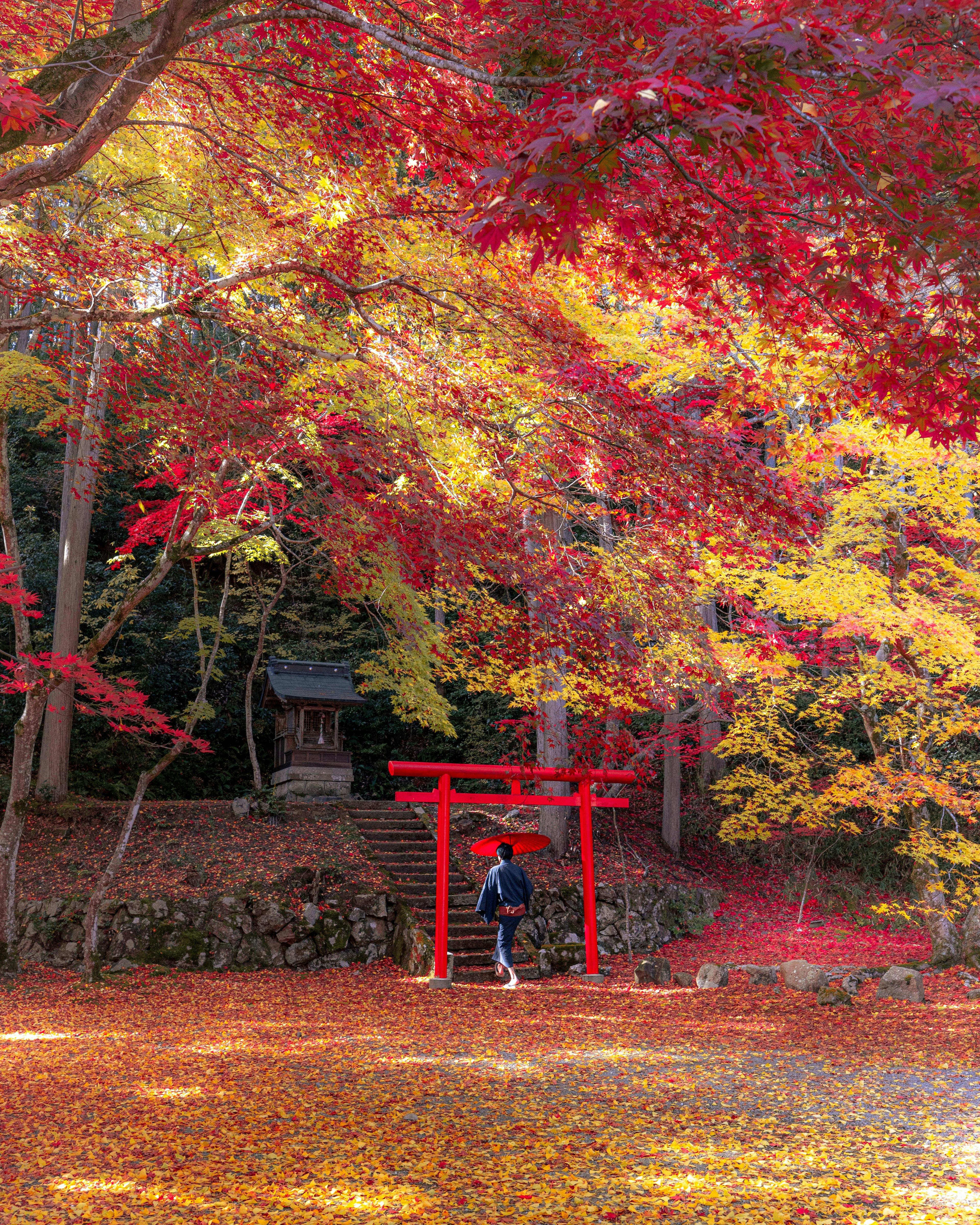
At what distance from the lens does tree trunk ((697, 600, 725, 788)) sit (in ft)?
40.3

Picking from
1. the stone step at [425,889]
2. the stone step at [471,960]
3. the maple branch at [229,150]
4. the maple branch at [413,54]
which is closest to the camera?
the maple branch at [413,54]

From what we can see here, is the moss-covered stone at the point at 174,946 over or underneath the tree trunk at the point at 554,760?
underneath

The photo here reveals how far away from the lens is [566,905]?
12492 mm

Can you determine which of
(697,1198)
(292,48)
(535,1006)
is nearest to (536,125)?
(292,48)

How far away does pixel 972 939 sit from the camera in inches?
417

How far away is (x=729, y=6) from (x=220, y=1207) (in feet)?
18.5

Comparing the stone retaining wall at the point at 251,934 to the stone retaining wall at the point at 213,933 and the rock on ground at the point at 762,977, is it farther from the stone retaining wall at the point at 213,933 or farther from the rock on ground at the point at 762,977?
the rock on ground at the point at 762,977

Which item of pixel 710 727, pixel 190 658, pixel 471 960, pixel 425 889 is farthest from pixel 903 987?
pixel 190 658

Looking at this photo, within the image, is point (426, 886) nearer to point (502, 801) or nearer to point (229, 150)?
point (502, 801)

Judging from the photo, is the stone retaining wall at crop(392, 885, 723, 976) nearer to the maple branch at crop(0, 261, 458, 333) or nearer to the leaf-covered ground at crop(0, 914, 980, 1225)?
the leaf-covered ground at crop(0, 914, 980, 1225)

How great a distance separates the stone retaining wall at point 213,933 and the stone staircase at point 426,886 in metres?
0.58

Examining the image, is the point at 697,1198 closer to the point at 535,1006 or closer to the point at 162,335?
the point at 535,1006

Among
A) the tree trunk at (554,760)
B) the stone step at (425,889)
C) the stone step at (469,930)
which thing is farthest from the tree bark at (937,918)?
the stone step at (425,889)

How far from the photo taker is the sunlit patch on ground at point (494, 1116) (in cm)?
334
